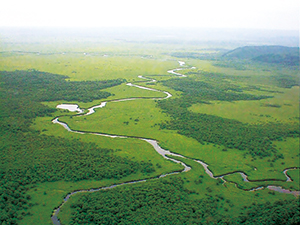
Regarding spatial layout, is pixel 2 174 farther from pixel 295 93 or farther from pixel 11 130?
pixel 295 93

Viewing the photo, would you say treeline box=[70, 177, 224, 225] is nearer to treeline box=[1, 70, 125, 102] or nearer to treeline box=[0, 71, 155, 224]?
treeline box=[0, 71, 155, 224]

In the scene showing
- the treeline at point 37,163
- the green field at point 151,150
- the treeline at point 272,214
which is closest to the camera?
the treeline at point 272,214

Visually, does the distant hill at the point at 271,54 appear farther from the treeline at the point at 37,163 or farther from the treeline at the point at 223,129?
the treeline at the point at 37,163

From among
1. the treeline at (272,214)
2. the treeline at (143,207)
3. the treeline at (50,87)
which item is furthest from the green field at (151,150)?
the treeline at (50,87)

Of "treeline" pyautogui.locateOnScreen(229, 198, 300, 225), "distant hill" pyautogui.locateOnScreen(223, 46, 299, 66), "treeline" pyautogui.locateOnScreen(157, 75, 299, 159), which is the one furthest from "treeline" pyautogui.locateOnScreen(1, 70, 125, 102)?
"distant hill" pyautogui.locateOnScreen(223, 46, 299, 66)

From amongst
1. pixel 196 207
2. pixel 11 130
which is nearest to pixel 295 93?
pixel 196 207

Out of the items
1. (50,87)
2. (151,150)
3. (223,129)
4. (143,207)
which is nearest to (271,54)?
(223,129)

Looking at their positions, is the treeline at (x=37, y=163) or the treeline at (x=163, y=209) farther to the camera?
the treeline at (x=37, y=163)
